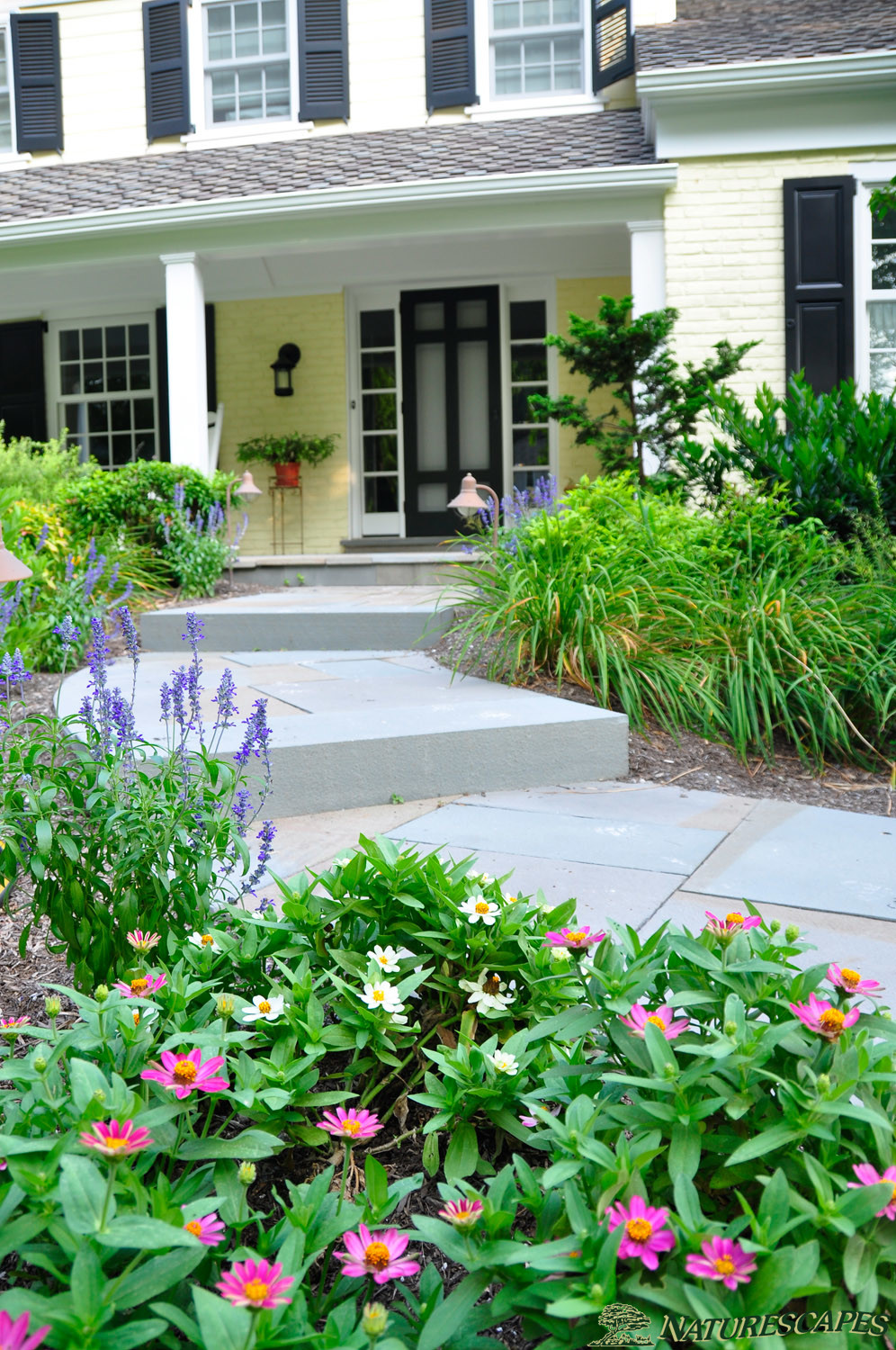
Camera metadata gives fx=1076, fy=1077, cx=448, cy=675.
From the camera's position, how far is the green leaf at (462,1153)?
51.5 inches

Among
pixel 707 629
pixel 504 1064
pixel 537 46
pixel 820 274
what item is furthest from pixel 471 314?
pixel 504 1064

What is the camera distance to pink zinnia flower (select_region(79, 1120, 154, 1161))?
102 cm

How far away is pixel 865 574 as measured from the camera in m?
4.70

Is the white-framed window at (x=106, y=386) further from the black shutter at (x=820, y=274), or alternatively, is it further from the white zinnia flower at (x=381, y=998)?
the white zinnia flower at (x=381, y=998)

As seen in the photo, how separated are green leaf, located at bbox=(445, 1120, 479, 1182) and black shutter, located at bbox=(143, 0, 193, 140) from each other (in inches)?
421

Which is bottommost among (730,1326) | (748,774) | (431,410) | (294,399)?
(748,774)

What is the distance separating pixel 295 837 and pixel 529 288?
798 cm

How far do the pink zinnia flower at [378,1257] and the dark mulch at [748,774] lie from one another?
2.81 meters

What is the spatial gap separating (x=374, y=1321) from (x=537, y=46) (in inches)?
418

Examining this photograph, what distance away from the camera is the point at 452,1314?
3.40ft

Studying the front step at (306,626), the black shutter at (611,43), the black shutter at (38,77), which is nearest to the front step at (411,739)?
the front step at (306,626)

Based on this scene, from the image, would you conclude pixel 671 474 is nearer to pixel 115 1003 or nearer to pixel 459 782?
pixel 459 782

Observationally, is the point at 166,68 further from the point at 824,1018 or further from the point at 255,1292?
the point at 255,1292

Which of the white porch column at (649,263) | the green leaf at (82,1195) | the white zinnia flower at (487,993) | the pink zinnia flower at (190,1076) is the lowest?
the white zinnia flower at (487,993)
